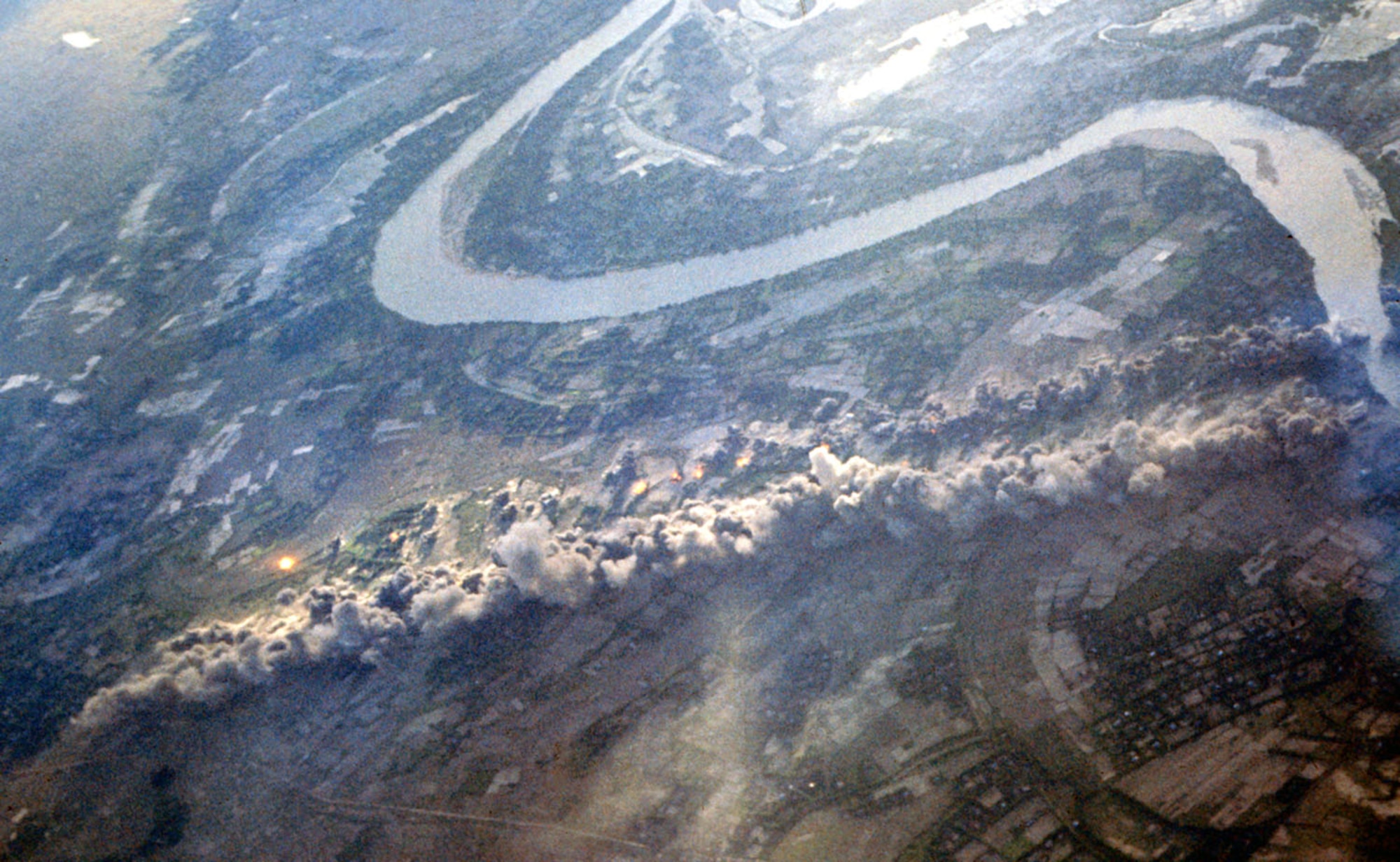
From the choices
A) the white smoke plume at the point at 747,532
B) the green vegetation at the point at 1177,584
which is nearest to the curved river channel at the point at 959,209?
the white smoke plume at the point at 747,532

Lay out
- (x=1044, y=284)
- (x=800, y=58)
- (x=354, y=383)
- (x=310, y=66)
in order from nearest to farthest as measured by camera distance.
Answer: (x=1044, y=284)
(x=354, y=383)
(x=800, y=58)
(x=310, y=66)

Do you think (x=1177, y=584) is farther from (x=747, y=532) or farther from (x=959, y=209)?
(x=959, y=209)

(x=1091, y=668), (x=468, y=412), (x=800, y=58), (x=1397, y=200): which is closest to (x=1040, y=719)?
(x=1091, y=668)

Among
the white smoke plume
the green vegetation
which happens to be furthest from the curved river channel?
the green vegetation

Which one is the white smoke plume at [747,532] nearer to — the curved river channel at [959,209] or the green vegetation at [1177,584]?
the green vegetation at [1177,584]

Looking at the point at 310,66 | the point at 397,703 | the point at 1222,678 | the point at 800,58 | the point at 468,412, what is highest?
the point at 310,66

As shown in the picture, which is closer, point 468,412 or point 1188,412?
point 1188,412

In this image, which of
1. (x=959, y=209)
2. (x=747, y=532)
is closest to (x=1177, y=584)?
(x=747, y=532)

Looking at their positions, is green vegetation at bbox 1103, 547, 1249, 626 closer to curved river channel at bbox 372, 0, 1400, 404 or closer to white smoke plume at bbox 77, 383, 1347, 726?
white smoke plume at bbox 77, 383, 1347, 726

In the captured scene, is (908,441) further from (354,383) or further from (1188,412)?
(354,383)
